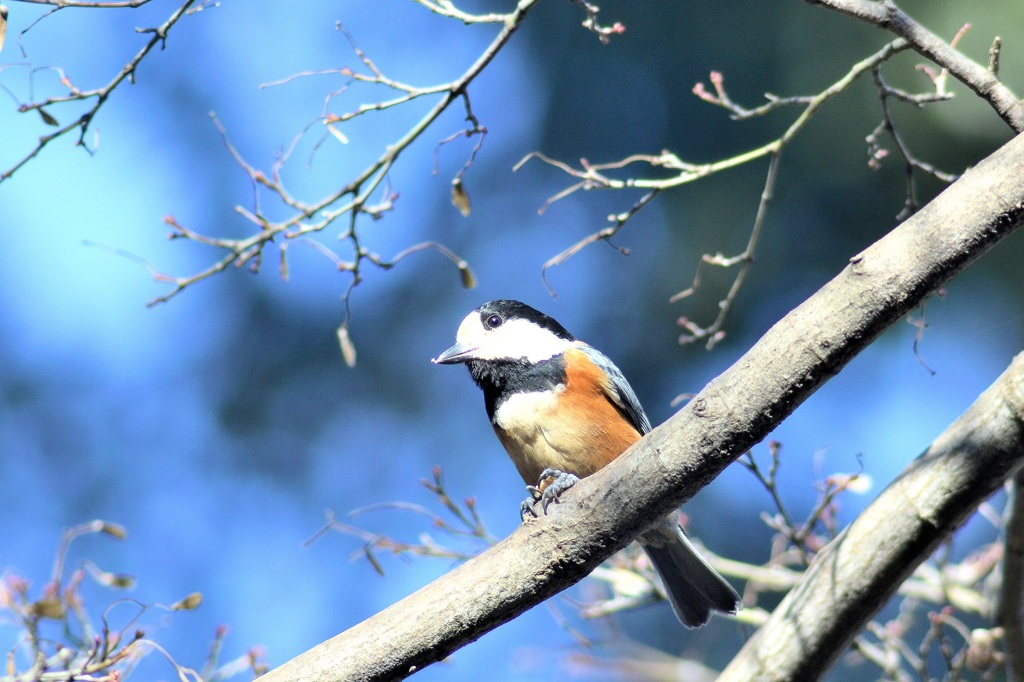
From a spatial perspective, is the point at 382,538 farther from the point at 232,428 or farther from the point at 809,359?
the point at 232,428

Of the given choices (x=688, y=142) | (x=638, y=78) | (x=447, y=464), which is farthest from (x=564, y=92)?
(x=447, y=464)

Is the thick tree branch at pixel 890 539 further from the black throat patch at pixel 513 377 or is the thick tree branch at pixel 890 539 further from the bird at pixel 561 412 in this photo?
the black throat patch at pixel 513 377

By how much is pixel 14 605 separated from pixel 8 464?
844cm

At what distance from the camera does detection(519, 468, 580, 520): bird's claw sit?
8.94 feet

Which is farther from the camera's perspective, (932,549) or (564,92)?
(564,92)

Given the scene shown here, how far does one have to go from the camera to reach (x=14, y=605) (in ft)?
9.93

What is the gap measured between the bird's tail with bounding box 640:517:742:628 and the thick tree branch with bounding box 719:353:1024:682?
73cm

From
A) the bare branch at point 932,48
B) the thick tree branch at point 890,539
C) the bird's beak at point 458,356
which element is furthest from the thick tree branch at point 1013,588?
the bird's beak at point 458,356

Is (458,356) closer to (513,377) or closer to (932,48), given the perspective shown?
(513,377)

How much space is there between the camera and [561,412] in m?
3.62

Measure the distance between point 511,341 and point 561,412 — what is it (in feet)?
1.75

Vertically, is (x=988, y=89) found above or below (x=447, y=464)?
below

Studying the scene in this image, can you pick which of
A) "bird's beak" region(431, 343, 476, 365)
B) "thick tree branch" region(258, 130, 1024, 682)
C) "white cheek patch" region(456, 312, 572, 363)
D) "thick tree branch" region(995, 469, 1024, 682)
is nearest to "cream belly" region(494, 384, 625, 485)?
"white cheek patch" region(456, 312, 572, 363)

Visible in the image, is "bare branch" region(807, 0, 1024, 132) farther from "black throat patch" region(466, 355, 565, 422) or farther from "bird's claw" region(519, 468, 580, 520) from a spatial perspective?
"black throat patch" region(466, 355, 565, 422)
